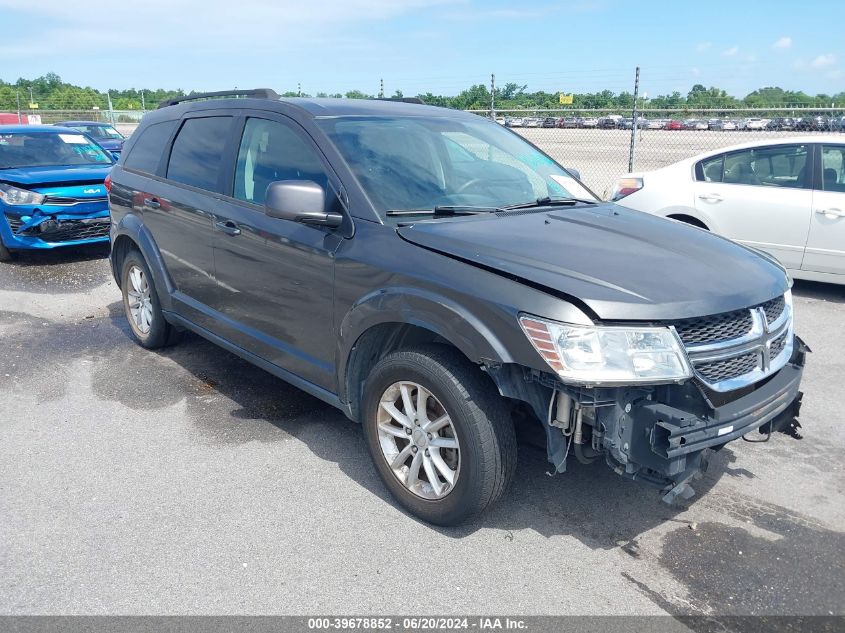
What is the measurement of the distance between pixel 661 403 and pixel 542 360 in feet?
1.63

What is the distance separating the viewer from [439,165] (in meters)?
3.96

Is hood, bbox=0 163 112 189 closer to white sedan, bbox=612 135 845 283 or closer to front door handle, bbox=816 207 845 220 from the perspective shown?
white sedan, bbox=612 135 845 283

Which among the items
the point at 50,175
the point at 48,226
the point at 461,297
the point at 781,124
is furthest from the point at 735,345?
the point at 781,124

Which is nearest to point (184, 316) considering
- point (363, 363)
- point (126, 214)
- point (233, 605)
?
point (126, 214)

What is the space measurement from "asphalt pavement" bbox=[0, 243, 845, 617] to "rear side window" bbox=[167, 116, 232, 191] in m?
1.44

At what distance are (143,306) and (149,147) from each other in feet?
4.04

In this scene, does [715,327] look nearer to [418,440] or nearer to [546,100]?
[418,440]

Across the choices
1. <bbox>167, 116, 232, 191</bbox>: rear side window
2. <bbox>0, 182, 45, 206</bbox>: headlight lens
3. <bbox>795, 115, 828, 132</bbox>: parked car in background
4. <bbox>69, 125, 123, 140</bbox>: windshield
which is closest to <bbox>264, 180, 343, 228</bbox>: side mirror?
<bbox>167, 116, 232, 191</bbox>: rear side window

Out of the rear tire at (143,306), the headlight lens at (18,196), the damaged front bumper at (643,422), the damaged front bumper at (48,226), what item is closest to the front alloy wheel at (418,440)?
the damaged front bumper at (643,422)

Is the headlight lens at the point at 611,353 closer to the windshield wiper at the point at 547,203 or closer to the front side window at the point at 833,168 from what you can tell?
the windshield wiper at the point at 547,203

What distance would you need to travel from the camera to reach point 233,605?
9.25ft

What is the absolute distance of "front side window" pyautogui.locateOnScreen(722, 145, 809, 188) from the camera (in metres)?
7.13

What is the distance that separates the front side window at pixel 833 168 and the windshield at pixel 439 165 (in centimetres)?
377

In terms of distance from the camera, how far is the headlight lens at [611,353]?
268cm
